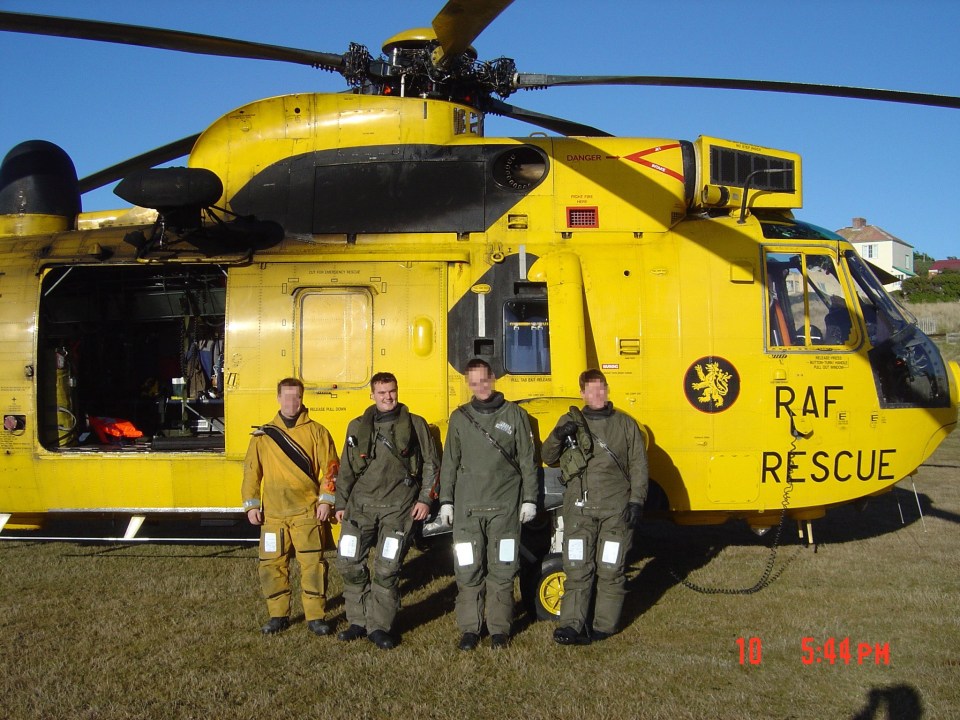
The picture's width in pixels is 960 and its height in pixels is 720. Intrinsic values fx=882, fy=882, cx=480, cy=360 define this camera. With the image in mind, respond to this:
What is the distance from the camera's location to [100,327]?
944 centimetres

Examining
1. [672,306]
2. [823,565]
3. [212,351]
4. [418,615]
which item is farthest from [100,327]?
[823,565]

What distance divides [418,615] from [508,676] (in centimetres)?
153

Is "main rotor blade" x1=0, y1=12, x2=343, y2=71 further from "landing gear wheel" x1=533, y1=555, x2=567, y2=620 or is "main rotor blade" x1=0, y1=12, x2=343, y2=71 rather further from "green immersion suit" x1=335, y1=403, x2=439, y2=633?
"landing gear wheel" x1=533, y1=555, x2=567, y2=620

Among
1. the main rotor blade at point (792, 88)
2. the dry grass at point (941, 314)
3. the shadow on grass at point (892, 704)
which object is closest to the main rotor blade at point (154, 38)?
the main rotor blade at point (792, 88)

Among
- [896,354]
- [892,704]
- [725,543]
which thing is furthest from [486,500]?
[725,543]

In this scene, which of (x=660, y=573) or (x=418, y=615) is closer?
(x=418, y=615)

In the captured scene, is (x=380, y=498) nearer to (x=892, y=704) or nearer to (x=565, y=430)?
(x=565, y=430)

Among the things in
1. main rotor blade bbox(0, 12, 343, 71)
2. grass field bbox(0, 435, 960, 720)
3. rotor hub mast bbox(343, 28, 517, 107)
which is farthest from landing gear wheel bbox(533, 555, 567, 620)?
main rotor blade bbox(0, 12, 343, 71)

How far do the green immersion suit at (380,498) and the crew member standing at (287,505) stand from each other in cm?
29

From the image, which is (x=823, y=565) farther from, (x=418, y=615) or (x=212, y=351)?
(x=212, y=351)

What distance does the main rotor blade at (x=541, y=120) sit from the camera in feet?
30.7

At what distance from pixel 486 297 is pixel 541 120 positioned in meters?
2.99

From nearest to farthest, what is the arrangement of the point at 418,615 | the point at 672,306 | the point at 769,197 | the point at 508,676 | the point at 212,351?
the point at 508,676
the point at 418,615
the point at 672,306
the point at 769,197
the point at 212,351

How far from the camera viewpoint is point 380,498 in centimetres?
639
